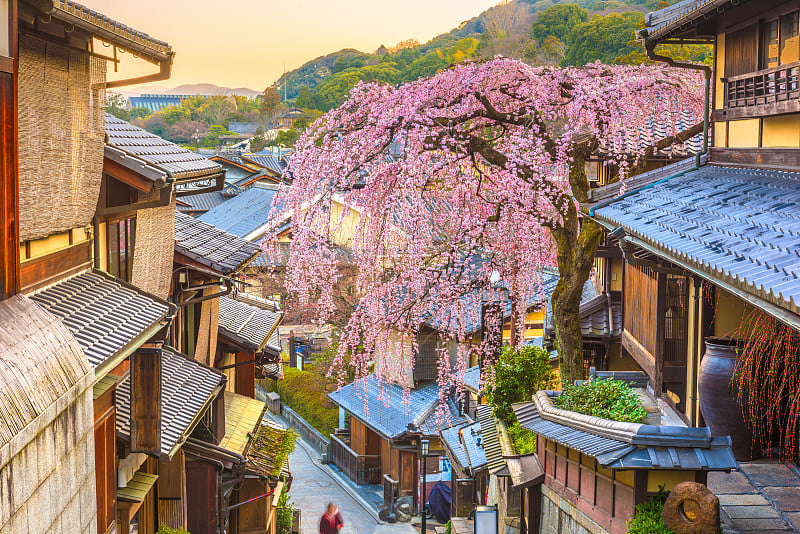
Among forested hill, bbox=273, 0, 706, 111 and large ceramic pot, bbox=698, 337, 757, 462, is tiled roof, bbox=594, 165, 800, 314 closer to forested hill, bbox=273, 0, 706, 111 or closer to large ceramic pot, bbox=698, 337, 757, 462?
large ceramic pot, bbox=698, 337, 757, 462

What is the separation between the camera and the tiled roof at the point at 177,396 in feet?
31.1

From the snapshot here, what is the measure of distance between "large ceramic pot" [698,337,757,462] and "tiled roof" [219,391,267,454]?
873cm

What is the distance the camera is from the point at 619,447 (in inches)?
327

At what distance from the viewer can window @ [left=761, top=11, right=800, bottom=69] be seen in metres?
8.16

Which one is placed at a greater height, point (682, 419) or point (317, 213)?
point (317, 213)

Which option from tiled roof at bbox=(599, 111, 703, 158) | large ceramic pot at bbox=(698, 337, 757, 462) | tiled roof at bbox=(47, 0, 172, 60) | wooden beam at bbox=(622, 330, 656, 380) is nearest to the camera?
tiled roof at bbox=(47, 0, 172, 60)

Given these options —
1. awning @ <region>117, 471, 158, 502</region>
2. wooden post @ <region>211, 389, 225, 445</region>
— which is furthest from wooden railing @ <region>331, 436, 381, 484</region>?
awning @ <region>117, 471, 158, 502</region>

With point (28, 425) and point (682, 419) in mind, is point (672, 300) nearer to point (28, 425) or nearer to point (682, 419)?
point (682, 419)

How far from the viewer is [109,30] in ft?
22.6

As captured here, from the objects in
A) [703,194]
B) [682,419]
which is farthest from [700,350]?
[703,194]

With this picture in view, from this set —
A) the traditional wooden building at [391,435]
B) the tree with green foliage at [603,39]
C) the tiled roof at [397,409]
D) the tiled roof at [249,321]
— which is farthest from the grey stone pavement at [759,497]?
the tree with green foliage at [603,39]

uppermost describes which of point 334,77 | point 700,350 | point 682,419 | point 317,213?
point 334,77

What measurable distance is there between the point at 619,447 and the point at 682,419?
3.43 meters

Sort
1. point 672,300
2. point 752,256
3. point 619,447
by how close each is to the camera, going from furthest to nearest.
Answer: point 672,300 → point 619,447 → point 752,256
